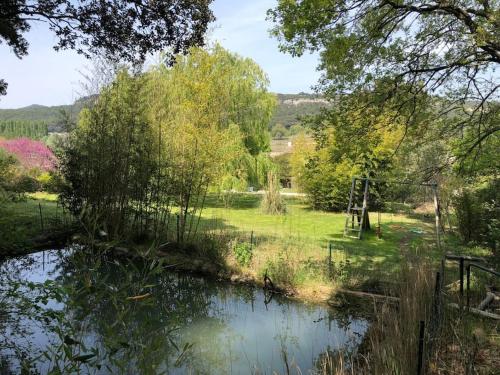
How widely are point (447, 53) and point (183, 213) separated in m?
5.62

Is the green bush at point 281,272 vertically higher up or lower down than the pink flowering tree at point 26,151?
lower down

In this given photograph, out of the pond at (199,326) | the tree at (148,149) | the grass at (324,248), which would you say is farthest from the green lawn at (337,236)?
the tree at (148,149)

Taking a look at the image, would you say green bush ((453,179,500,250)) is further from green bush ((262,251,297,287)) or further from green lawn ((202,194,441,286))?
green bush ((262,251,297,287))

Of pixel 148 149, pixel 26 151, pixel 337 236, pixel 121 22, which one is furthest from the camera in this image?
pixel 26 151

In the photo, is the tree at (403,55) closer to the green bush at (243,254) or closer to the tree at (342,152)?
the tree at (342,152)

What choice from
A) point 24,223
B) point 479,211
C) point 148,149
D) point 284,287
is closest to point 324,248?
point 284,287

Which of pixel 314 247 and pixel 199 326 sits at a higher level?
pixel 314 247

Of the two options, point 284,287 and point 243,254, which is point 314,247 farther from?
point 284,287

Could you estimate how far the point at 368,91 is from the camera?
19.7ft

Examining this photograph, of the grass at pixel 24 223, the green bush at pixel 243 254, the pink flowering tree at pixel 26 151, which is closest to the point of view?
the grass at pixel 24 223

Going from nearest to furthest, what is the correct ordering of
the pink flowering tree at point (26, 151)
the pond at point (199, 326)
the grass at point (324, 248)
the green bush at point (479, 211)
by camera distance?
the pond at point (199, 326)
the grass at point (324, 248)
the green bush at point (479, 211)
the pink flowering tree at point (26, 151)

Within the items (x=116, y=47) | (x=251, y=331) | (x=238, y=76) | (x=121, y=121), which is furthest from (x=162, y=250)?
(x=238, y=76)

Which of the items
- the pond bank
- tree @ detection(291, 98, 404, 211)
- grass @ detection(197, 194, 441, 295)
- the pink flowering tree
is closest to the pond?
the pond bank

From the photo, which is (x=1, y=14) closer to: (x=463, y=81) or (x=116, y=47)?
(x=116, y=47)
